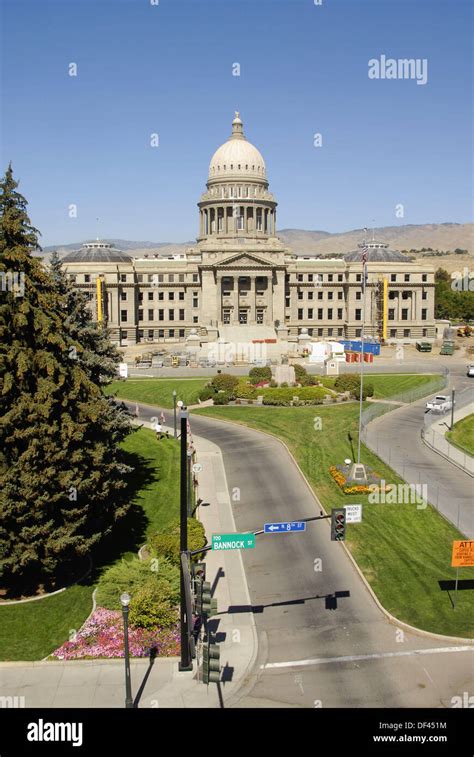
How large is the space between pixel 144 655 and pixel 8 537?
675 centimetres

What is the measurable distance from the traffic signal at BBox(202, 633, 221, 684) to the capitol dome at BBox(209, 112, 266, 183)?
102 metres

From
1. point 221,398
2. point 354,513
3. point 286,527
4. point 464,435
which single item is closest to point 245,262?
point 221,398

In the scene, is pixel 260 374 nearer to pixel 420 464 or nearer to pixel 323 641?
pixel 420 464

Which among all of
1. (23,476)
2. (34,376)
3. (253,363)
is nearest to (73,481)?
(23,476)

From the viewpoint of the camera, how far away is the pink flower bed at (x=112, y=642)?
23.5 metres

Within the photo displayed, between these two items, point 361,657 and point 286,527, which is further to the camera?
point 286,527

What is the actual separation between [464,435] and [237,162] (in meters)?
75.6

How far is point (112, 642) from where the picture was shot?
24.2 metres

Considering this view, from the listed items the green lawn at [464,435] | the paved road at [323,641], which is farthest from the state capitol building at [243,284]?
the paved road at [323,641]

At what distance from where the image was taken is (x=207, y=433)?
54500 mm

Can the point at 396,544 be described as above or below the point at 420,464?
below

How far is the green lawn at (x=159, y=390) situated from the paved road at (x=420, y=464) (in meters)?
19.3

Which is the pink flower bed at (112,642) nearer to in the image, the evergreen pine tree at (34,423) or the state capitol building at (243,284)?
the evergreen pine tree at (34,423)

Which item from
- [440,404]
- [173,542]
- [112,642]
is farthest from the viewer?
[440,404]
